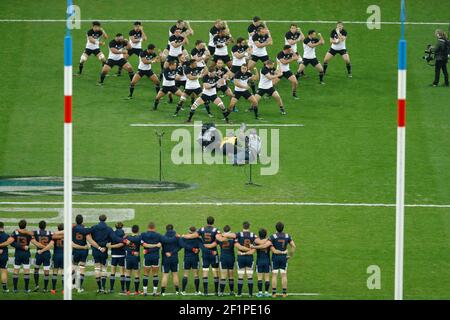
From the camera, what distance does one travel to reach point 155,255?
33625mm

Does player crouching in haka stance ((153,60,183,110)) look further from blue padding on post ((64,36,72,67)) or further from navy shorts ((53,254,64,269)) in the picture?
blue padding on post ((64,36,72,67))

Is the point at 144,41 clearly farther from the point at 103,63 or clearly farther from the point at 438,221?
the point at 438,221

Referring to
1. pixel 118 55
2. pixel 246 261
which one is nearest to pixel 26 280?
pixel 246 261

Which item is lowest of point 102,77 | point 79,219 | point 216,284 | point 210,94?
point 216,284

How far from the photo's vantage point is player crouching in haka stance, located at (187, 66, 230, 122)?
45.9m

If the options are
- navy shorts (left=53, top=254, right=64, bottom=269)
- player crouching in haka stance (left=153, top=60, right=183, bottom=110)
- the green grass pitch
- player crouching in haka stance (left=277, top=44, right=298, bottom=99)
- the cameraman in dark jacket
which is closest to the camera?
navy shorts (left=53, top=254, right=64, bottom=269)

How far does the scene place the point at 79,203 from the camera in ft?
133

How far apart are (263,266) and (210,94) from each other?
44.9ft

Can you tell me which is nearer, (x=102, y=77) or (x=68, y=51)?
(x=68, y=51)

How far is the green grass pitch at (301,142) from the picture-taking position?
36.9 metres

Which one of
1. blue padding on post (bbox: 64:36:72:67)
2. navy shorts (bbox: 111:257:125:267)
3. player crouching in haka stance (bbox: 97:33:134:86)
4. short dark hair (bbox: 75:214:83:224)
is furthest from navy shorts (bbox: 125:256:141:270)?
player crouching in haka stance (bbox: 97:33:134:86)

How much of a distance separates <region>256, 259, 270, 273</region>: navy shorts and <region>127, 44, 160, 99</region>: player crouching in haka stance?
1618 centimetres

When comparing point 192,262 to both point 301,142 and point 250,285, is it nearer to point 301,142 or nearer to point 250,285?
point 250,285

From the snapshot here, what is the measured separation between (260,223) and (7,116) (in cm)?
1279
